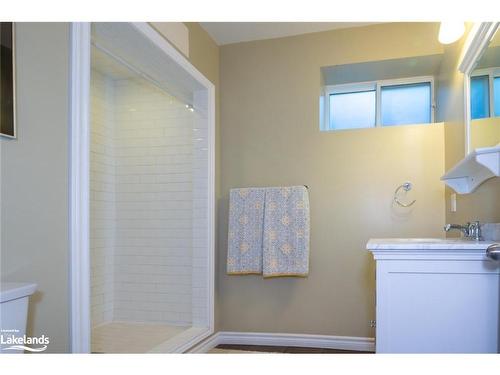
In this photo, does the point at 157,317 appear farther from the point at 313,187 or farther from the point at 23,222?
the point at 23,222

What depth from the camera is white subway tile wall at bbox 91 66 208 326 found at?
11.8 feet

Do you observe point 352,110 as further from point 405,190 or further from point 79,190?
point 79,190

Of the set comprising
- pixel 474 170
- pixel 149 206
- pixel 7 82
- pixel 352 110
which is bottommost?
pixel 149 206

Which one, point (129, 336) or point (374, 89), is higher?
point (374, 89)

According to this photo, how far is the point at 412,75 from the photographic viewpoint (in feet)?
10.8

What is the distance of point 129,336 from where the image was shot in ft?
10.7

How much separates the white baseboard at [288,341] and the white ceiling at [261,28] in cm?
232

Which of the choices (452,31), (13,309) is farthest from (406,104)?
(13,309)

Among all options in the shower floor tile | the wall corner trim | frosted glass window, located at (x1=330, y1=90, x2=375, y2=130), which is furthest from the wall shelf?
the shower floor tile

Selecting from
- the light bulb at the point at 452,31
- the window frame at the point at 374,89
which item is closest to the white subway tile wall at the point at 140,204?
the window frame at the point at 374,89

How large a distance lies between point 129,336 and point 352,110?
2535 millimetres

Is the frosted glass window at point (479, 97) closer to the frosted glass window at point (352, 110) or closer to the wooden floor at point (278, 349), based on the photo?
the frosted glass window at point (352, 110)

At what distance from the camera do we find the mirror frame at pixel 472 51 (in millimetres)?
2027
